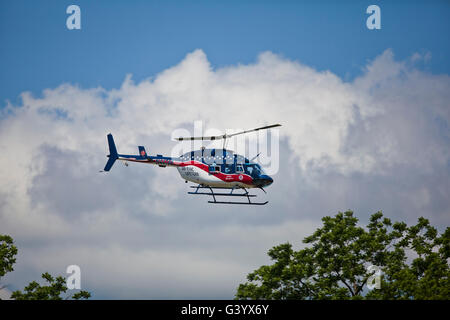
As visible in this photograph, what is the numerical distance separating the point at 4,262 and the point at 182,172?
996 inches

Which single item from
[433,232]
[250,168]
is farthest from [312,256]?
[250,168]

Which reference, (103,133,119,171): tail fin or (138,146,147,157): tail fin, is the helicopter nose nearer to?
(138,146,147,157): tail fin

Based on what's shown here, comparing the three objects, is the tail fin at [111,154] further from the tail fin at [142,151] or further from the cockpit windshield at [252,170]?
the cockpit windshield at [252,170]

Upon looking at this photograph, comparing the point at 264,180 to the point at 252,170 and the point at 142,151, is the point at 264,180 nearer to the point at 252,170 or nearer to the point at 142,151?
the point at 252,170

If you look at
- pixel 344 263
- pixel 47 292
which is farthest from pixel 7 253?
pixel 344 263

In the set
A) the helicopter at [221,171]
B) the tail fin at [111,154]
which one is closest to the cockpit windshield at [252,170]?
the helicopter at [221,171]

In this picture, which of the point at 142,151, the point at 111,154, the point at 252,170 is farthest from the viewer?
the point at 111,154

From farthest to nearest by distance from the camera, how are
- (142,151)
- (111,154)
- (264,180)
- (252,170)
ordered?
(111,154) → (142,151) → (264,180) → (252,170)

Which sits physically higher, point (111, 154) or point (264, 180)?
point (111, 154)

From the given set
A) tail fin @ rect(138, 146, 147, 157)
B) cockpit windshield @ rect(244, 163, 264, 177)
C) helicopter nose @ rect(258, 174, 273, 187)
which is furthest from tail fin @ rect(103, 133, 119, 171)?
helicopter nose @ rect(258, 174, 273, 187)

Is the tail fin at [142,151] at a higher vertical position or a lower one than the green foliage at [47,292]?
higher
